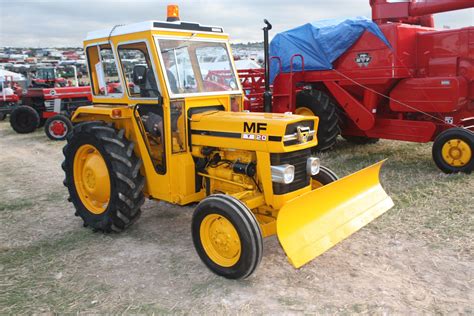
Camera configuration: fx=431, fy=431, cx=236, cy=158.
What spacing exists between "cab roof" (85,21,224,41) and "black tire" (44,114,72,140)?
721 cm

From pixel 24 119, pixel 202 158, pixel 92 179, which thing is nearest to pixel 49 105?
pixel 24 119

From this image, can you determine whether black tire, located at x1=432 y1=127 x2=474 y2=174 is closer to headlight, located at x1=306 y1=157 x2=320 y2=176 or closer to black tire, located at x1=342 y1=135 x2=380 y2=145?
black tire, located at x1=342 y1=135 x2=380 y2=145

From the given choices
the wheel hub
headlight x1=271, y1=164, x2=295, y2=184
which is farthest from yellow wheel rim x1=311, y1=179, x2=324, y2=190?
the wheel hub

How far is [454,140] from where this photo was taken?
621cm

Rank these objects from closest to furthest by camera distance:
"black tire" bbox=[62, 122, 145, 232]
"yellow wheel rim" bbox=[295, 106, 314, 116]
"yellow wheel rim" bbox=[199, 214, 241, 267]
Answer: "yellow wheel rim" bbox=[199, 214, 241, 267], "black tire" bbox=[62, 122, 145, 232], "yellow wheel rim" bbox=[295, 106, 314, 116]

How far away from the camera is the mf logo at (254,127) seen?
12.0 feet

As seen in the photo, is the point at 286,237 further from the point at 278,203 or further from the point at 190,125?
the point at 190,125

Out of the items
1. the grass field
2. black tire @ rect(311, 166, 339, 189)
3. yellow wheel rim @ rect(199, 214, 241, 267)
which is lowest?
the grass field

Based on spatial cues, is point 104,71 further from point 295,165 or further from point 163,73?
point 295,165

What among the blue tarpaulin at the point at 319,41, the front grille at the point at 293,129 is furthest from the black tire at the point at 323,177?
the blue tarpaulin at the point at 319,41

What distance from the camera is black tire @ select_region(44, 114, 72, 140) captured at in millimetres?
11258

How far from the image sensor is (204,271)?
3689mm

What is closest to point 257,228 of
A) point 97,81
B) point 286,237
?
point 286,237

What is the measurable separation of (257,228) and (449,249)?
193 centimetres
